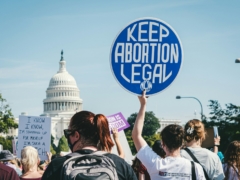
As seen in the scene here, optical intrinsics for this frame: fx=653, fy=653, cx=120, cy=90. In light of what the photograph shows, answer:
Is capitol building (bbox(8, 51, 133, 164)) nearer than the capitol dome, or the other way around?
capitol building (bbox(8, 51, 133, 164))

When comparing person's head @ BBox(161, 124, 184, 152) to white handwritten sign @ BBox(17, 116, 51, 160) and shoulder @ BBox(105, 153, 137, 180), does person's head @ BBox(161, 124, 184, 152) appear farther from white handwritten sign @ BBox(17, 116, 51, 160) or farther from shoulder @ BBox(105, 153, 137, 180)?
white handwritten sign @ BBox(17, 116, 51, 160)

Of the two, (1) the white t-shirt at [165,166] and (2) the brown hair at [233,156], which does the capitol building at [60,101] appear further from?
(1) the white t-shirt at [165,166]

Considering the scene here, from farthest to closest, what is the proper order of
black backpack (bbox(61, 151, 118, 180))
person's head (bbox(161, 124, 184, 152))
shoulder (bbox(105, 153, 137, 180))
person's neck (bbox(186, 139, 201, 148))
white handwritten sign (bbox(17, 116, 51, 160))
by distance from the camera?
white handwritten sign (bbox(17, 116, 51, 160)) → person's neck (bbox(186, 139, 201, 148)) → person's head (bbox(161, 124, 184, 152)) → shoulder (bbox(105, 153, 137, 180)) → black backpack (bbox(61, 151, 118, 180))

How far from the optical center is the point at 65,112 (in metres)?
146

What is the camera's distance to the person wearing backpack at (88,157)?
3781 mm

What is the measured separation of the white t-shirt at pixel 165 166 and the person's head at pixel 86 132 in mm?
743

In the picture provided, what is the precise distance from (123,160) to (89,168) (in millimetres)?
472

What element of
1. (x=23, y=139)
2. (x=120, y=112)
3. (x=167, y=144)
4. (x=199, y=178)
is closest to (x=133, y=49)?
(x=167, y=144)

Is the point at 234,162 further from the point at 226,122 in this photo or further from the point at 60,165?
the point at 226,122

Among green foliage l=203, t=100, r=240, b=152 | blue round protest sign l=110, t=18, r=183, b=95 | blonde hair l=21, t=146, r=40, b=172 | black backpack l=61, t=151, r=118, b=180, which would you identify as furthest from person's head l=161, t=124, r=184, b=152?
green foliage l=203, t=100, r=240, b=152

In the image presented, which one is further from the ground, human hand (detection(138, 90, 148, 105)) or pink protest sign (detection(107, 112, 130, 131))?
human hand (detection(138, 90, 148, 105))

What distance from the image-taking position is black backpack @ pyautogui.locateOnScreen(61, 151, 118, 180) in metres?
3.74

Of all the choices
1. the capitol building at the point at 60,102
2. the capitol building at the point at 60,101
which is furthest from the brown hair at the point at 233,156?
the capitol building at the point at 60,102

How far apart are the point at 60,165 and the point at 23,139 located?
7177 millimetres
